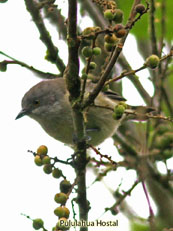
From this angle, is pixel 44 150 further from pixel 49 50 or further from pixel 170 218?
pixel 170 218

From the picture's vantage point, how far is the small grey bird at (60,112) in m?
6.23

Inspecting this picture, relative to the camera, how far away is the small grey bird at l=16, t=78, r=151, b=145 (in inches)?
245

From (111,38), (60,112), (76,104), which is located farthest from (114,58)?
(60,112)

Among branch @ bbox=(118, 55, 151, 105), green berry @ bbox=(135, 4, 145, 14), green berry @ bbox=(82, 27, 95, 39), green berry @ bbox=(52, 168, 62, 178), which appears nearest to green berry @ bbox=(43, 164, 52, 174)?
green berry @ bbox=(52, 168, 62, 178)

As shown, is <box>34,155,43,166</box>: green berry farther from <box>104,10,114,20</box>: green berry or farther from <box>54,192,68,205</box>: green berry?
<box>104,10,114,20</box>: green berry

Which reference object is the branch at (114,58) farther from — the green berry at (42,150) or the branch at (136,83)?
the branch at (136,83)

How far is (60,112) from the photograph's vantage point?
20.7 ft

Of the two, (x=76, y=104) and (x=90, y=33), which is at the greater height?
(x=90, y=33)

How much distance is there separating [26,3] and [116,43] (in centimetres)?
208

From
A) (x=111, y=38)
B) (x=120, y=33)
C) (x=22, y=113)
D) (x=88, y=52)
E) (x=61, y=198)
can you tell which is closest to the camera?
(x=120, y=33)

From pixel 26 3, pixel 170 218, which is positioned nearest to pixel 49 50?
pixel 26 3

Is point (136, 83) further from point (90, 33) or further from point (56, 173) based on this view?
point (90, 33)

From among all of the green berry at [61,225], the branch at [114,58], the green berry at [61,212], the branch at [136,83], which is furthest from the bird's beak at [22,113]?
the green berry at [61,225]

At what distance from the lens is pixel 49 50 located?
555 cm
